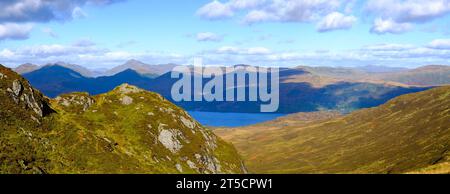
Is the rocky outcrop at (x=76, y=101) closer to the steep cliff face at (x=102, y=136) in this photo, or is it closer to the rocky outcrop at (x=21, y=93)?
the steep cliff face at (x=102, y=136)

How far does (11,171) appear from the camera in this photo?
6738 centimetres

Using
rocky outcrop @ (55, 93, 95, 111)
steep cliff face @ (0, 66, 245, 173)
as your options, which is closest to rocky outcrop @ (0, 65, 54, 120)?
steep cliff face @ (0, 66, 245, 173)

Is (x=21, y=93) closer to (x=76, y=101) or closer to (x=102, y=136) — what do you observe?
(x=102, y=136)

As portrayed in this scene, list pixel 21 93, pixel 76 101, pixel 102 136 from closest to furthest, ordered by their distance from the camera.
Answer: pixel 21 93 → pixel 102 136 → pixel 76 101

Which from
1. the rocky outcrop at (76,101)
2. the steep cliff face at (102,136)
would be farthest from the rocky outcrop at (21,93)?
the rocky outcrop at (76,101)

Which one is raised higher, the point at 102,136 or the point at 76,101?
the point at 76,101

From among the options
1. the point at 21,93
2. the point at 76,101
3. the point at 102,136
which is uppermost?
the point at 21,93

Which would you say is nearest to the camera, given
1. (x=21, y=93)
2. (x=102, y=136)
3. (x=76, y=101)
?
(x=21, y=93)

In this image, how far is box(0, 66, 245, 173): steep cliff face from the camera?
267ft

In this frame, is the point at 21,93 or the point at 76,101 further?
the point at 76,101

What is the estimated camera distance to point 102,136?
99.7 metres

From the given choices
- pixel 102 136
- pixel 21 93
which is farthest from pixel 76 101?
pixel 102 136

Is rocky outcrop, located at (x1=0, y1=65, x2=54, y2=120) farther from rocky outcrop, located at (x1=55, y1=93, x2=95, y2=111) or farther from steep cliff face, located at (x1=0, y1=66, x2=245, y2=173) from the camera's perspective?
rocky outcrop, located at (x1=55, y1=93, x2=95, y2=111)
